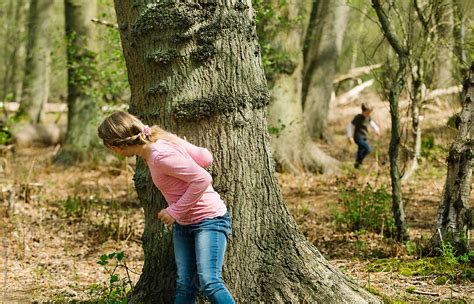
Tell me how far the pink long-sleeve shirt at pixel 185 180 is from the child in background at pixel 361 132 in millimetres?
8708

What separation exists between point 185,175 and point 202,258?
52cm

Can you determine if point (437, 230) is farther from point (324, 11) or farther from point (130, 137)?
point (324, 11)

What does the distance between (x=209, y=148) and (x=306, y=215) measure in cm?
453

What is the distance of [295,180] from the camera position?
11031mm

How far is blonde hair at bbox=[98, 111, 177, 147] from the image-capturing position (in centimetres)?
373

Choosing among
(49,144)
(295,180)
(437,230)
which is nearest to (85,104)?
(49,144)

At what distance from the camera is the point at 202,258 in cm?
376

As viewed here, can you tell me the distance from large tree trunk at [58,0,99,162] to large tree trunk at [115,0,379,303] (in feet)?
28.1

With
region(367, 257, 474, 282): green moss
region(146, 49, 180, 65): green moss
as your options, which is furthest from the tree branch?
region(146, 49, 180, 65): green moss

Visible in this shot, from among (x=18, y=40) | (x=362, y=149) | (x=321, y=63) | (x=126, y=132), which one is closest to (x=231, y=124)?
(x=126, y=132)

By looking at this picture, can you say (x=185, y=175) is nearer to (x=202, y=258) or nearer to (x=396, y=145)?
(x=202, y=258)

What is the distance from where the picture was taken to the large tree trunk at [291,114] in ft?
37.7

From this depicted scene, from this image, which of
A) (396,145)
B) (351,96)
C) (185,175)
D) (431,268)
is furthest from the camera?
(351,96)

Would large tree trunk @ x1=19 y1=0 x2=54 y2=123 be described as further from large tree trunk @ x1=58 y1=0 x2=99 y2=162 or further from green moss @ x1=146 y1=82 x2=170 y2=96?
green moss @ x1=146 y1=82 x2=170 y2=96
